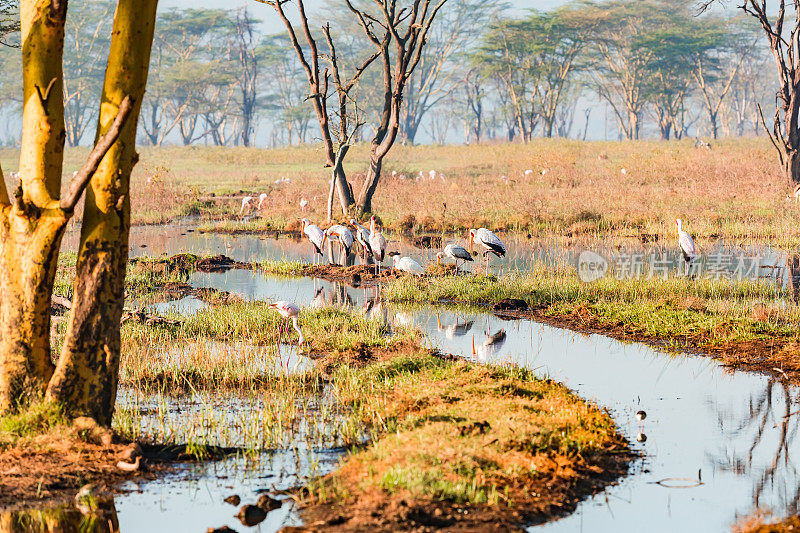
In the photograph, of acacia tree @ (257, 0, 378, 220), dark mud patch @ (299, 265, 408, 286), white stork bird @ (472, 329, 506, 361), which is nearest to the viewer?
white stork bird @ (472, 329, 506, 361)

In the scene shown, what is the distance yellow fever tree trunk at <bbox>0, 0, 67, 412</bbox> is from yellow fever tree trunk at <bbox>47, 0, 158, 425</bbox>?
0.23 metres

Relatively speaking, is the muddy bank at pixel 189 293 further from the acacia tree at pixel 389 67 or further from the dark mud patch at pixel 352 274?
the acacia tree at pixel 389 67

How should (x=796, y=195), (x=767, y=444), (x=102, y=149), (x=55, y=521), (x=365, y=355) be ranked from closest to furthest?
(x=55, y=521) → (x=102, y=149) → (x=767, y=444) → (x=365, y=355) → (x=796, y=195)

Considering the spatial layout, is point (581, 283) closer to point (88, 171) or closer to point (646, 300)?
point (646, 300)

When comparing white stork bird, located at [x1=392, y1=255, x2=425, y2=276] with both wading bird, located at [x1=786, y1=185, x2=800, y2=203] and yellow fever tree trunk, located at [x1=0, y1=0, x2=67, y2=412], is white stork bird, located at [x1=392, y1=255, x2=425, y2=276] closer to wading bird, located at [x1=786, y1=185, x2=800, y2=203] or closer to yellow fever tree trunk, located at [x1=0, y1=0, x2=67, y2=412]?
yellow fever tree trunk, located at [x1=0, y1=0, x2=67, y2=412]

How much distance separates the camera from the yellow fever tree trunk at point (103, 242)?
5980mm

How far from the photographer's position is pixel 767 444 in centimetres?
658

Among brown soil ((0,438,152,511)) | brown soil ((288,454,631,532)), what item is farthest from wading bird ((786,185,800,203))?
brown soil ((0,438,152,511))

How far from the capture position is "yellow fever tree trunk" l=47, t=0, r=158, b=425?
5.98 metres

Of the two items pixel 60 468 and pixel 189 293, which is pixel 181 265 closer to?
pixel 189 293

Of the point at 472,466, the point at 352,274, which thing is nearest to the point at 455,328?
the point at 352,274

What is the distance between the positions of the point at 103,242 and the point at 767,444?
4836 millimetres

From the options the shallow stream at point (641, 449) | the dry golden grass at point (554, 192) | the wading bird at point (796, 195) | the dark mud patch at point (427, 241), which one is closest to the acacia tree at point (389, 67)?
the dry golden grass at point (554, 192)

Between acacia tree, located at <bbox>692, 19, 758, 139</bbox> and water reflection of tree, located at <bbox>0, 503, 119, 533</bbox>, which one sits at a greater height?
acacia tree, located at <bbox>692, 19, 758, 139</bbox>
